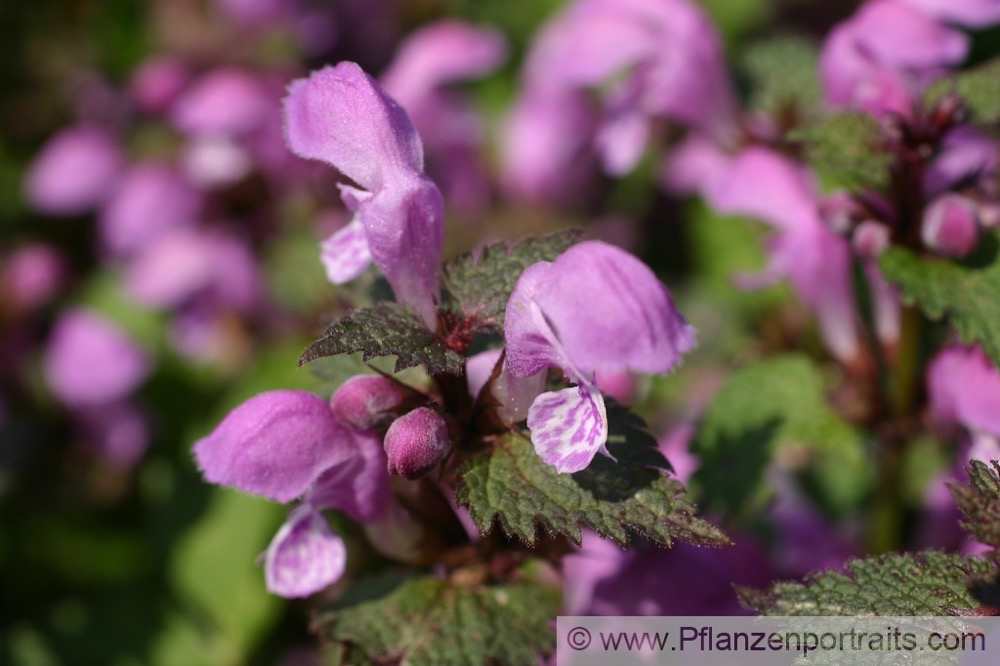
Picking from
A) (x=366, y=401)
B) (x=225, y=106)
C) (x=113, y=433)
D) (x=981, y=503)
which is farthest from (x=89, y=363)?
(x=981, y=503)

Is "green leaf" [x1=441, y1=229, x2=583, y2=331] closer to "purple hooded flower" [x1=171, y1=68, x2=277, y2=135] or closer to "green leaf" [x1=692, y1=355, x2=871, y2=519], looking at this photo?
"green leaf" [x1=692, y1=355, x2=871, y2=519]

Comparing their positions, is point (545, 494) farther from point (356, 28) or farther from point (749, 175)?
point (356, 28)

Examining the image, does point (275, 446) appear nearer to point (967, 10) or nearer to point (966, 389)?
point (966, 389)

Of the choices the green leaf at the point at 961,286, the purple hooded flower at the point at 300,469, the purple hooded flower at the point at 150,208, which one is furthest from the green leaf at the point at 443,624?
the purple hooded flower at the point at 150,208

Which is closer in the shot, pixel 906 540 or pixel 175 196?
pixel 906 540

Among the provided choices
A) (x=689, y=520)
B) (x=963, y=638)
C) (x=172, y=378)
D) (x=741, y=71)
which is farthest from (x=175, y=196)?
(x=963, y=638)
